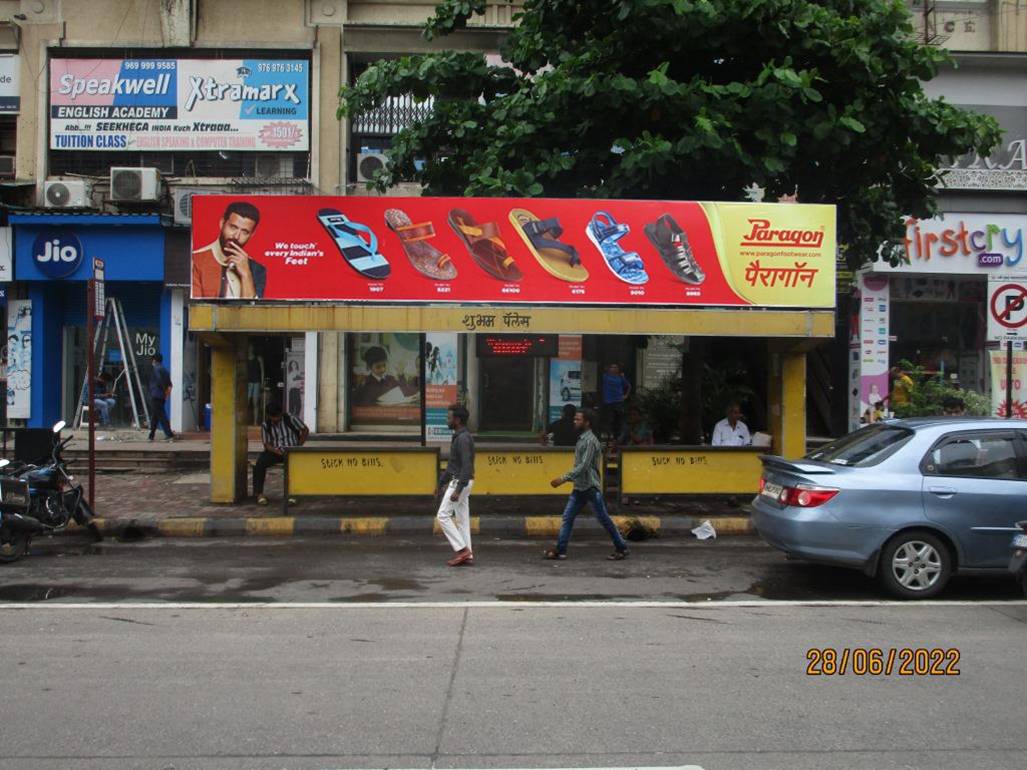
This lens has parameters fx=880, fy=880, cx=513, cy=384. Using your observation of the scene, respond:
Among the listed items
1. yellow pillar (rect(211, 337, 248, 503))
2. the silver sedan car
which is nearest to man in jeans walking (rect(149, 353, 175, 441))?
yellow pillar (rect(211, 337, 248, 503))

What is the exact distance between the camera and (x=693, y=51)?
1186 cm

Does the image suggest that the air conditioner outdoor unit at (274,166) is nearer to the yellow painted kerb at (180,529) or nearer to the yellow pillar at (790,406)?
the yellow painted kerb at (180,529)

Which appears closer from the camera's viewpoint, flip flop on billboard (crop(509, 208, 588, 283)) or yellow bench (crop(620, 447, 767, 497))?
flip flop on billboard (crop(509, 208, 588, 283))

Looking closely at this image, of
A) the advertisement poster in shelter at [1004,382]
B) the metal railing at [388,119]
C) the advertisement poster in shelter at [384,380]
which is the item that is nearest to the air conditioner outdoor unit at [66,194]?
the metal railing at [388,119]

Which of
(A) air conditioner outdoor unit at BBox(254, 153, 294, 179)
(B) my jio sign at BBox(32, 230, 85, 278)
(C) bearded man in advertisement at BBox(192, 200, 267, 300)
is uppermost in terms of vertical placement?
(A) air conditioner outdoor unit at BBox(254, 153, 294, 179)

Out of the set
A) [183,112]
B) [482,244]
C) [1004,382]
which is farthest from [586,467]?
[183,112]

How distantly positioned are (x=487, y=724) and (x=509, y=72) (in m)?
10.8

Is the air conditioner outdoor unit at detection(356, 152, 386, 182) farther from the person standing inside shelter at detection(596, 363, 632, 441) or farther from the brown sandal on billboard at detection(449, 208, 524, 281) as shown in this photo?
the brown sandal on billboard at detection(449, 208, 524, 281)

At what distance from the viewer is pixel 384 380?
1895cm

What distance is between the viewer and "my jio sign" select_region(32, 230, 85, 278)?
18.7m

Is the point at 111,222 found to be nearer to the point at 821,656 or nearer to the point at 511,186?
the point at 511,186

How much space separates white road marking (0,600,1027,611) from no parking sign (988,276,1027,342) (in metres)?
5.31

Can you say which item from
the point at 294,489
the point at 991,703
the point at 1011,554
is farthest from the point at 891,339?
the point at 991,703

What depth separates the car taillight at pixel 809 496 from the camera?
24.6 ft
